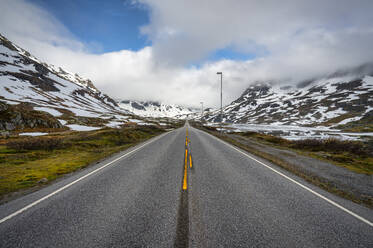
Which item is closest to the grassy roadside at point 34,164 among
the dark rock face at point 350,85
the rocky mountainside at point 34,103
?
the rocky mountainside at point 34,103

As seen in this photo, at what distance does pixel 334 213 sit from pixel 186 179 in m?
4.91

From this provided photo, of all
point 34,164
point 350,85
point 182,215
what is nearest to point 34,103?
point 34,164

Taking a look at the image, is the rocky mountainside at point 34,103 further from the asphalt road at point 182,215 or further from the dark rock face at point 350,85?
the dark rock face at point 350,85

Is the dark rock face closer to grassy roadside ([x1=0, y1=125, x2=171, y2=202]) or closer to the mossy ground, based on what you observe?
the mossy ground

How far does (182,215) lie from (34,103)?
11065cm

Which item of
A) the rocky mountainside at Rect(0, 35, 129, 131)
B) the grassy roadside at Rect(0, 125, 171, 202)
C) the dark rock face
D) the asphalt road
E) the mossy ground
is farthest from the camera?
the dark rock face

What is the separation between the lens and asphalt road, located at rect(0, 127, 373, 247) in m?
→ 3.32

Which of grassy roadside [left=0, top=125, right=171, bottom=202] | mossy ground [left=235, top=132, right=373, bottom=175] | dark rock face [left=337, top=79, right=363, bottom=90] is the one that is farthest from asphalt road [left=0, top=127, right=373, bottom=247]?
dark rock face [left=337, top=79, right=363, bottom=90]

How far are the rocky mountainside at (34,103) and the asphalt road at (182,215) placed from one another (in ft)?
111

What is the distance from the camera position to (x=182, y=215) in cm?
416

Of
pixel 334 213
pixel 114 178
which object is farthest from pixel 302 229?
pixel 114 178

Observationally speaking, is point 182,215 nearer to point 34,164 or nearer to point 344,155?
point 34,164

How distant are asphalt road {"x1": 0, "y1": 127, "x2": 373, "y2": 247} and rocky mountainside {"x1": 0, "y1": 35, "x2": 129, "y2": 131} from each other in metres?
34.0

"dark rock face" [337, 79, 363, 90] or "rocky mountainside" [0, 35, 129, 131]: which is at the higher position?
"dark rock face" [337, 79, 363, 90]
